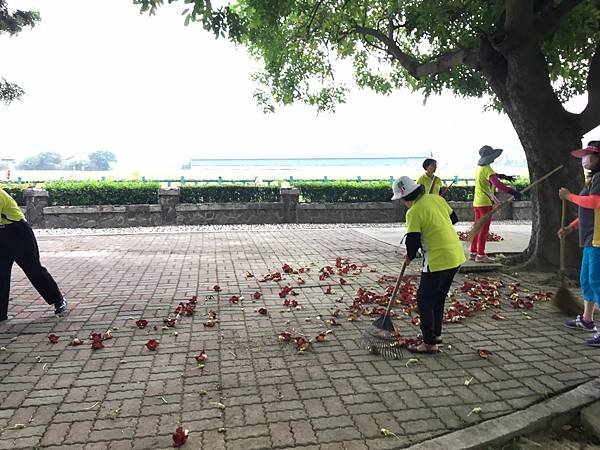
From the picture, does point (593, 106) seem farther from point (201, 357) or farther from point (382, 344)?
point (201, 357)

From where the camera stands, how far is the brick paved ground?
131 inches

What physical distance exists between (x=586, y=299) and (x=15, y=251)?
6.18 m

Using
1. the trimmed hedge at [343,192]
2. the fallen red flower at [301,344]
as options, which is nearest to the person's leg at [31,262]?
the fallen red flower at [301,344]

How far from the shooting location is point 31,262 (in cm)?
574

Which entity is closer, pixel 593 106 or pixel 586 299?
pixel 586 299

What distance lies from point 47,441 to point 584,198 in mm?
4914

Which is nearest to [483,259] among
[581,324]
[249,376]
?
[581,324]

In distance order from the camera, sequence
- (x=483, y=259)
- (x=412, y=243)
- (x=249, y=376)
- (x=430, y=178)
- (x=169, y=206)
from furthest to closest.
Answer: (x=169, y=206) → (x=483, y=259) → (x=430, y=178) → (x=412, y=243) → (x=249, y=376)

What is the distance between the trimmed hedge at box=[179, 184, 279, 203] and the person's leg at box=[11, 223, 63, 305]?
10.4 m

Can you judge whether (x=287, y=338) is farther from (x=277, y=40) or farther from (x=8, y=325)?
(x=277, y=40)

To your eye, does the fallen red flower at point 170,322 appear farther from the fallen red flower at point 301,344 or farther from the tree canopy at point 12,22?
the tree canopy at point 12,22

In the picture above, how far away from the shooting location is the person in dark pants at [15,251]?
5.55 m

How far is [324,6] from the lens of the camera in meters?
9.92

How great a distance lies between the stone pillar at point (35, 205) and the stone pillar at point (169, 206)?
3.38 m
